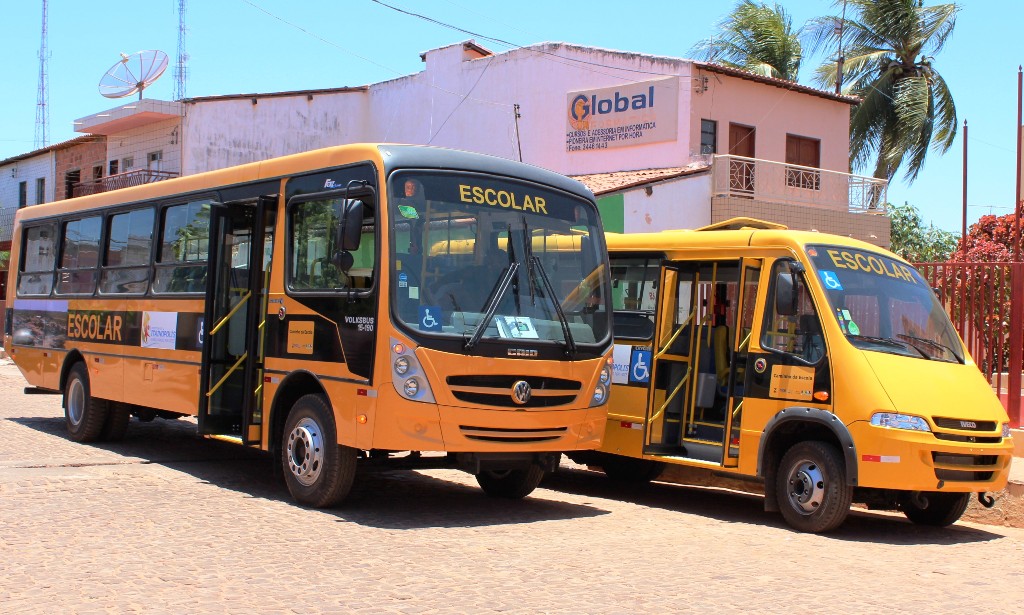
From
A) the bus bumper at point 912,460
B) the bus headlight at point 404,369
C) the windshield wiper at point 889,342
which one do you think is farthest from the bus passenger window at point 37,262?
the bus bumper at point 912,460

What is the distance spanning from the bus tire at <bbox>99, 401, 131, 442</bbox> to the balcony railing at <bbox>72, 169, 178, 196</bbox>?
21.4m

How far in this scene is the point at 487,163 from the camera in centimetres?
923

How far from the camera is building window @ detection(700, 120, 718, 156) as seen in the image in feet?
90.9

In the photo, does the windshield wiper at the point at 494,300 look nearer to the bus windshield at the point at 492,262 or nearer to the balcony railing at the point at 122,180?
the bus windshield at the point at 492,262

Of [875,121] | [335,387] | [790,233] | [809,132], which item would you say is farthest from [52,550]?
[875,121]

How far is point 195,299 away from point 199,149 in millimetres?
24664

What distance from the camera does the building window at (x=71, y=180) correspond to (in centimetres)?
4106

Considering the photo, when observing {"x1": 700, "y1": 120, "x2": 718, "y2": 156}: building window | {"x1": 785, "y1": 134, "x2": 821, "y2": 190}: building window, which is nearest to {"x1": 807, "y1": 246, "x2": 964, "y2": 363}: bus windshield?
{"x1": 700, "y1": 120, "x2": 718, "y2": 156}: building window

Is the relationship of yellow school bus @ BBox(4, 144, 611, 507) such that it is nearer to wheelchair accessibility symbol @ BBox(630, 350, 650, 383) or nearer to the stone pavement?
the stone pavement

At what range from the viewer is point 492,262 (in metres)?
8.81

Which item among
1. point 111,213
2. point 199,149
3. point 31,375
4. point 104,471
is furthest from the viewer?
point 199,149

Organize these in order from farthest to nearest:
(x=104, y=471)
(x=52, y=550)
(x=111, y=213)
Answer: (x=111, y=213) < (x=104, y=471) < (x=52, y=550)

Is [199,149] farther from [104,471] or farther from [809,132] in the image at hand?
[104,471]

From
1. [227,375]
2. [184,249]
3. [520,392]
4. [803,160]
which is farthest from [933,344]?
[803,160]
